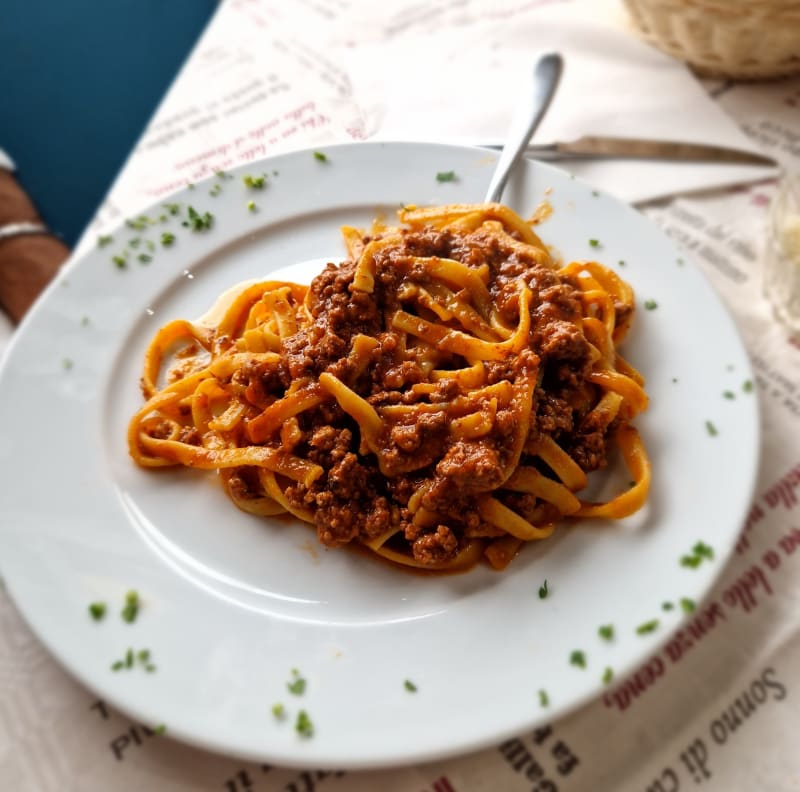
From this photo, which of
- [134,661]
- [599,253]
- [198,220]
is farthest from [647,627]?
[198,220]

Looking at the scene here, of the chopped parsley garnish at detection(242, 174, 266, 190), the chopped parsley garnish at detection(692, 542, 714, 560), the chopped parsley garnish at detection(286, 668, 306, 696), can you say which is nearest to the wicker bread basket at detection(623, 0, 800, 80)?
the chopped parsley garnish at detection(242, 174, 266, 190)

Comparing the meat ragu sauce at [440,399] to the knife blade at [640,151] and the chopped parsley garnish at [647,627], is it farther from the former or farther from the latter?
the knife blade at [640,151]

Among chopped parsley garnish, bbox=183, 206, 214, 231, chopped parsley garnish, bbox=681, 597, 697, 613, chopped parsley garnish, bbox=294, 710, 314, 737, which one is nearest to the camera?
chopped parsley garnish, bbox=294, 710, 314, 737

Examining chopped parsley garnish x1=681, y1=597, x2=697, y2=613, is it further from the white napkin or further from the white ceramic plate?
the white napkin

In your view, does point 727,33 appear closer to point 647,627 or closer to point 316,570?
point 647,627

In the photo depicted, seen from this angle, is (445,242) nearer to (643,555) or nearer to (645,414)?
(645,414)
